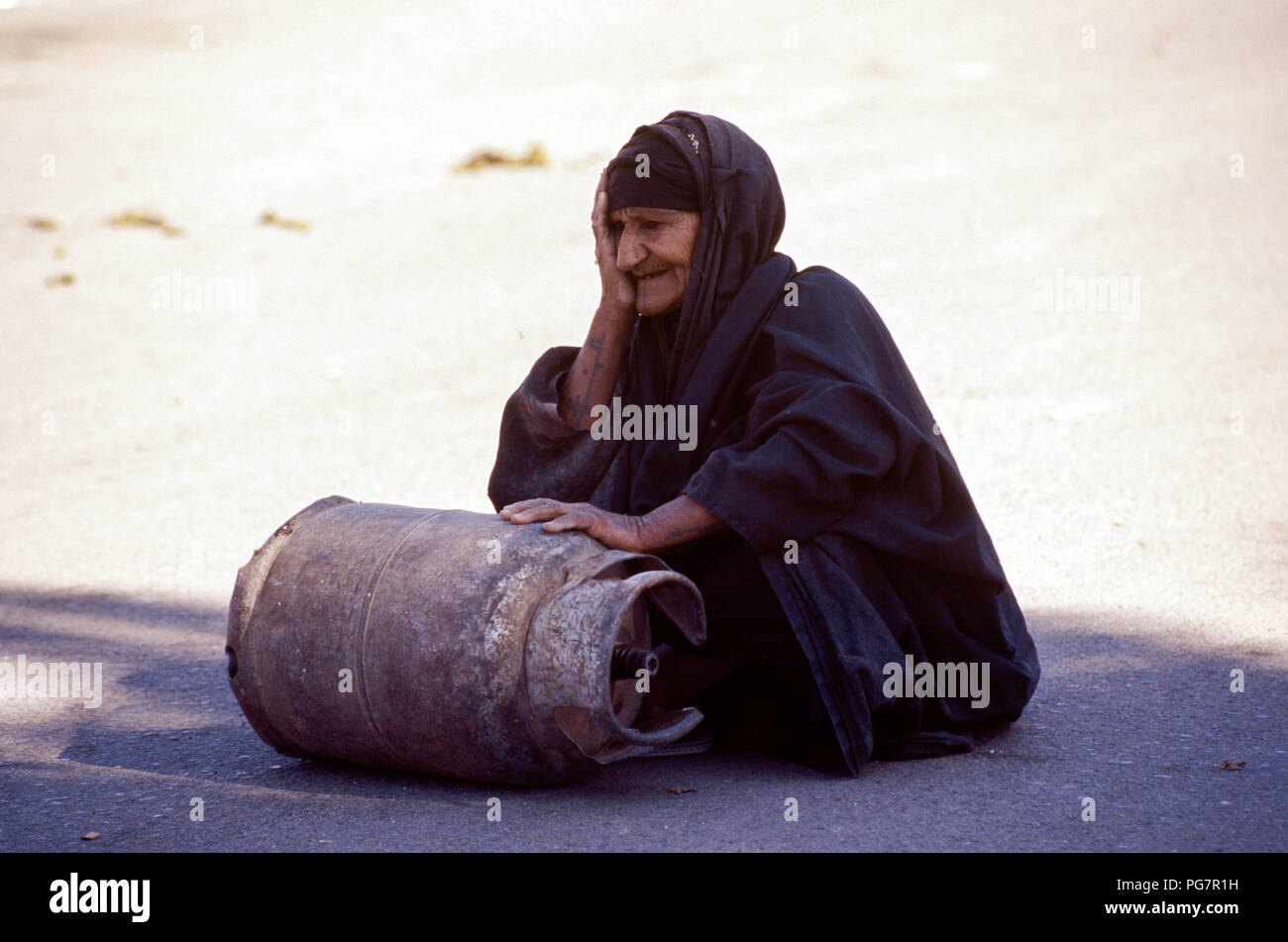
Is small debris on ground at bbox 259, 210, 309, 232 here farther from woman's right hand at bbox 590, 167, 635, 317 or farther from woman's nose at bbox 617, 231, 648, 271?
woman's nose at bbox 617, 231, 648, 271

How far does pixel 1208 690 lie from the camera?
15.0 ft

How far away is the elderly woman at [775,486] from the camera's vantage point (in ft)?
12.6

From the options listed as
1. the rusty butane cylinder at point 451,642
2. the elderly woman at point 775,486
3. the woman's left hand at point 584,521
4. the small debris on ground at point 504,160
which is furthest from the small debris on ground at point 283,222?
the woman's left hand at point 584,521

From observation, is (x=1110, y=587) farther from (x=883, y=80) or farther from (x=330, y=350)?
(x=883, y=80)

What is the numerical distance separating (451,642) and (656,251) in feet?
4.21

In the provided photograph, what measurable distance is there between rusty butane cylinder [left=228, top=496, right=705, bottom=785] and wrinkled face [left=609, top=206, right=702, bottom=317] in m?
0.85

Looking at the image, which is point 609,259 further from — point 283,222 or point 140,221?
point 140,221

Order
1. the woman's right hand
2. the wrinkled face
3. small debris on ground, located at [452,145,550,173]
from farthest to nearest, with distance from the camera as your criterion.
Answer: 1. small debris on ground, located at [452,145,550,173]
2. the woman's right hand
3. the wrinkled face

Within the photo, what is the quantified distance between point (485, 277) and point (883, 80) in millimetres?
6879

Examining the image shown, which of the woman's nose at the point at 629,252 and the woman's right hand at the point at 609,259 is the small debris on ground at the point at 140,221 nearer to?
the woman's right hand at the point at 609,259

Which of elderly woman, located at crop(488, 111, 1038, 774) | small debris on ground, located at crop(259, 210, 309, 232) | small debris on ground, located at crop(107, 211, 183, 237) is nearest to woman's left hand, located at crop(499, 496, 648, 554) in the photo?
elderly woman, located at crop(488, 111, 1038, 774)

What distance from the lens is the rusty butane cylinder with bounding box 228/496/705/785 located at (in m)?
3.54

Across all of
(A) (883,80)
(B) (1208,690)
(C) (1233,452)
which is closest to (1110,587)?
(B) (1208,690)

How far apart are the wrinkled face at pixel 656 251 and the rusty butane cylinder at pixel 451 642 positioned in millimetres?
849
